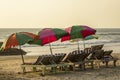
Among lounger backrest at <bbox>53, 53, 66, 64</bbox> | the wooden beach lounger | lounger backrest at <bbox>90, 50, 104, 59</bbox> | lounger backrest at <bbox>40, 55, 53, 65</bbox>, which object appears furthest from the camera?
lounger backrest at <bbox>90, 50, 104, 59</bbox>

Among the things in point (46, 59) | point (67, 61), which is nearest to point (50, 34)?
point (46, 59)

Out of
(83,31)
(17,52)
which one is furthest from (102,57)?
(17,52)

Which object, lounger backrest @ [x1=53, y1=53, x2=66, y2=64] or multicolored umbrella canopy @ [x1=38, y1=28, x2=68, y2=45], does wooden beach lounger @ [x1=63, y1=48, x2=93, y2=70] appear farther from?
multicolored umbrella canopy @ [x1=38, y1=28, x2=68, y2=45]

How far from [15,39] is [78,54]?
3.14 m

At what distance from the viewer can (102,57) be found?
17359 mm

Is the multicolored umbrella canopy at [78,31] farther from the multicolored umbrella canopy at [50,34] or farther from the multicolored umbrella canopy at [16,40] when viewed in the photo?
the multicolored umbrella canopy at [16,40]

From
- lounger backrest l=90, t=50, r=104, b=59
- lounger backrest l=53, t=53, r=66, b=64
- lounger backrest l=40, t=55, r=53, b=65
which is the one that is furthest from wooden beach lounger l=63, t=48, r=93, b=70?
lounger backrest l=40, t=55, r=53, b=65

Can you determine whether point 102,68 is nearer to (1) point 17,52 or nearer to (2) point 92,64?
(2) point 92,64

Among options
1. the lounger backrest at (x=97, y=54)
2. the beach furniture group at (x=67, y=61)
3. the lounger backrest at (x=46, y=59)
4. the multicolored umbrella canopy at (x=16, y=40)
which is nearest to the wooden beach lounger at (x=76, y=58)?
the beach furniture group at (x=67, y=61)

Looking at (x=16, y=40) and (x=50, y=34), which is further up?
(x=50, y=34)

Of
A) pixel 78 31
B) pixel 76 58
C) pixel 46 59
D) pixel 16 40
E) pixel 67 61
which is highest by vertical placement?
pixel 78 31

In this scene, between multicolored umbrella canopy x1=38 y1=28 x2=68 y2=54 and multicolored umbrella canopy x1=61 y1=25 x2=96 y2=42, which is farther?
multicolored umbrella canopy x1=61 y1=25 x2=96 y2=42

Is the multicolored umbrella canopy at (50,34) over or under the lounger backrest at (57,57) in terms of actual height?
over

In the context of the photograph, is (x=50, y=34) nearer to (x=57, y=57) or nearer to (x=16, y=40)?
(x=57, y=57)
